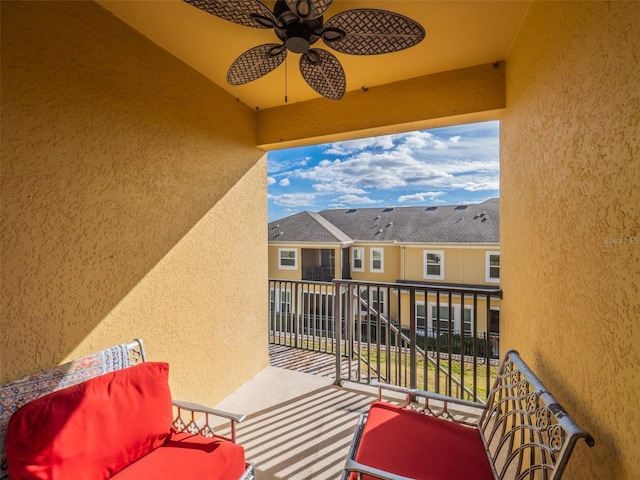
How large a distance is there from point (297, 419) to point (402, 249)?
7579mm

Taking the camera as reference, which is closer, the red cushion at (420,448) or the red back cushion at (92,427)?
the red back cushion at (92,427)

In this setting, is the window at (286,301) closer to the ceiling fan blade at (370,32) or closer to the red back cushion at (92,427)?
the red back cushion at (92,427)

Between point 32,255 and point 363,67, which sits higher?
point 363,67

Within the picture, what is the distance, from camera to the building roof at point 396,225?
871 cm

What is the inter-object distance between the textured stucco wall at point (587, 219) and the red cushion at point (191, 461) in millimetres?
1433

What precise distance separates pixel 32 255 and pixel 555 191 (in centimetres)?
244

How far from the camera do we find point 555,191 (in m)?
1.28

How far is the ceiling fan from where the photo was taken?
125cm

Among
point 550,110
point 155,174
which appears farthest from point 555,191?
point 155,174

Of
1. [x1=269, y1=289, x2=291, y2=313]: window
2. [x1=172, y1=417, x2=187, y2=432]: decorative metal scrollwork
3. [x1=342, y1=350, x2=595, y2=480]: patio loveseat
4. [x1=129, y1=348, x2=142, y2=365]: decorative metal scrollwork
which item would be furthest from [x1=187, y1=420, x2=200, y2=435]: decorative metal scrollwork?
[x1=269, y1=289, x2=291, y2=313]: window

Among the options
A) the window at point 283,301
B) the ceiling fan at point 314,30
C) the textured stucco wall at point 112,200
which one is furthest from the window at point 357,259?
the ceiling fan at point 314,30

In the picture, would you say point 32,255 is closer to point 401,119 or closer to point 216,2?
point 216,2

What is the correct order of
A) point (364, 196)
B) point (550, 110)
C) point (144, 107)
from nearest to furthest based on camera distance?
1. point (550, 110)
2. point (144, 107)
3. point (364, 196)

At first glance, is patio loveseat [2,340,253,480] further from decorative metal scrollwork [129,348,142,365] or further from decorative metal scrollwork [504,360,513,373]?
decorative metal scrollwork [504,360,513,373]
